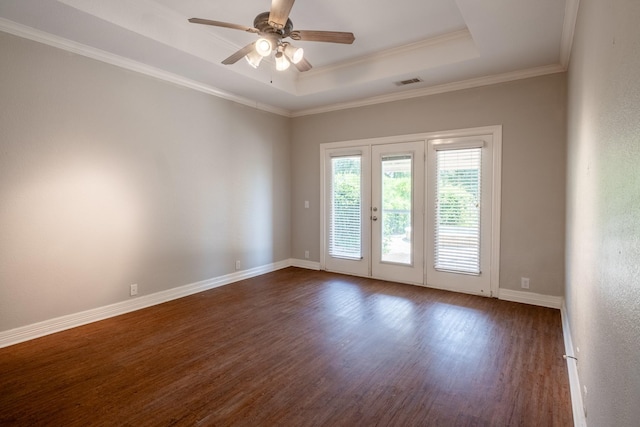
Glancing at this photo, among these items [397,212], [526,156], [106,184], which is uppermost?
[526,156]

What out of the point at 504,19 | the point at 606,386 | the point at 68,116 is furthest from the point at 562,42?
the point at 68,116

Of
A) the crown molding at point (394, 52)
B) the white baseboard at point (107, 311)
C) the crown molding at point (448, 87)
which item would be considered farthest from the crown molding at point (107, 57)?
the white baseboard at point (107, 311)

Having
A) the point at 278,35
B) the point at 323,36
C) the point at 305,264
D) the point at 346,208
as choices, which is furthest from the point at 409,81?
the point at 305,264

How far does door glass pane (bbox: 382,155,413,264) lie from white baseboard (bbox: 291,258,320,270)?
1.35m

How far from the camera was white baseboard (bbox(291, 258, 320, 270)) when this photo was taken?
20.0ft

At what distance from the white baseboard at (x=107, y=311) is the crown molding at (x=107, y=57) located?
105 inches

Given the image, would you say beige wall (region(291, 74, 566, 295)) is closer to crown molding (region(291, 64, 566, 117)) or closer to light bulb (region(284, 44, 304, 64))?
crown molding (region(291, 64, 566, 117))

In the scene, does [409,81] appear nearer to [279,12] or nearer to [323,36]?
[323,36]

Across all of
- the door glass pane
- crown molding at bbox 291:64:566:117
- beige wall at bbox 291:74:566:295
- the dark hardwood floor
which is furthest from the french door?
the dark hardwood floor

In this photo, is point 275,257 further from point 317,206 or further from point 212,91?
point 212,91

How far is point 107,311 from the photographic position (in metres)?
3.73

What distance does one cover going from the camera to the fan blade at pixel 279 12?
2.41 m

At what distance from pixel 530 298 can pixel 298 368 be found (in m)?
3.15

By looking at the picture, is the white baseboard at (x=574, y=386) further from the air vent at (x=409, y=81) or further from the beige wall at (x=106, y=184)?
the beige wall at (x=106, y=184)
